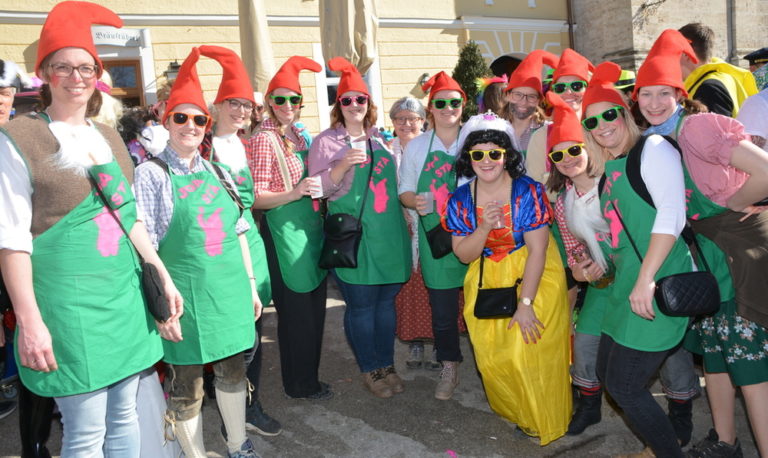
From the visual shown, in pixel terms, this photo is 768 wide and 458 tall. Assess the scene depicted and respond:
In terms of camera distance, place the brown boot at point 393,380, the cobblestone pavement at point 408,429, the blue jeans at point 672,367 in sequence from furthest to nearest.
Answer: the brown boot at point 393,380 < the cobblestone pavement at point 408,429 < the blue jeans at point 672,367

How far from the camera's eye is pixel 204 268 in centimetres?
279

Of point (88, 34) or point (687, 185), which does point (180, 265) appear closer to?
point (88, 34)

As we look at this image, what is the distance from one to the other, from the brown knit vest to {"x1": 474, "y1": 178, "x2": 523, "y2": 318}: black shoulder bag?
198 cm

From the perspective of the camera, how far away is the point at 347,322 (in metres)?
4.09

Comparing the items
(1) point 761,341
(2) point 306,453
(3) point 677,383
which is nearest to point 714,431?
(3) point 677,383

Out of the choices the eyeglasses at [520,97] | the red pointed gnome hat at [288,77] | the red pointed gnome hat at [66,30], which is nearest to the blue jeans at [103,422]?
the red pointed gnome hat at [66,30]

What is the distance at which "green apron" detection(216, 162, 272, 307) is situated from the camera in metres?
3.36

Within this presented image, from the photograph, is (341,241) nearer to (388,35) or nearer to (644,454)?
(644,454)

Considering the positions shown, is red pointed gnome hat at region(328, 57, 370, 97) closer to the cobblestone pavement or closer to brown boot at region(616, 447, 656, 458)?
the cobblestone pavement

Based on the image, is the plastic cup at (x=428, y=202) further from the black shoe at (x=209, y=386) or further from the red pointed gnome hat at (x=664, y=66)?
the black shoe at (x=209, y=386)

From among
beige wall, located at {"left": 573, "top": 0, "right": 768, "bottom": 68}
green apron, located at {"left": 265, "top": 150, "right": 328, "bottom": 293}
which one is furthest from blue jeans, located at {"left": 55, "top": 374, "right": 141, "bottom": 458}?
beige wall, located at {"left": 573, "top": 0, "right": 768, "bottom": 68}

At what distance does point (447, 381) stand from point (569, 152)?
5.72ft

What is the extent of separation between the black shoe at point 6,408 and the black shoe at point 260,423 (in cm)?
162

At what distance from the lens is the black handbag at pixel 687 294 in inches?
97.0
